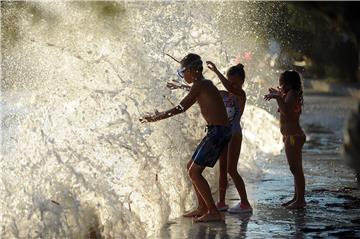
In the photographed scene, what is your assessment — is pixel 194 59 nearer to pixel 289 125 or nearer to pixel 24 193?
pixel 289 125

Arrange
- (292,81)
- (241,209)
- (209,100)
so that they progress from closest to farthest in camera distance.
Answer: (209,100) → (241,209) → (292,81)

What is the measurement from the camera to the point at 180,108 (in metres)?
7.71

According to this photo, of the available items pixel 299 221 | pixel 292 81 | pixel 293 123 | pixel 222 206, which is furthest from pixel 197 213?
pixel 292 81

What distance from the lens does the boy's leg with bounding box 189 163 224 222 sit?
309 inches

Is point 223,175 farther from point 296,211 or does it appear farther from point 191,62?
point 191,62

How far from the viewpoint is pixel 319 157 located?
12.9 meters

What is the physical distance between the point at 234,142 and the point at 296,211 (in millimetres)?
832

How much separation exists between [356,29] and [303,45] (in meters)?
25.0

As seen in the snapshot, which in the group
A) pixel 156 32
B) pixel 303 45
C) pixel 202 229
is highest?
pixel 303 45

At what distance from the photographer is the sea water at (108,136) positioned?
25.9 feet

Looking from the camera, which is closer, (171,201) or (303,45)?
(171,201)

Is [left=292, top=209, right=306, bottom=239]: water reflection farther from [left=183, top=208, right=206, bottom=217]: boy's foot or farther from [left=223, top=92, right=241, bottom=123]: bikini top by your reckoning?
[left=223, top=92, right=241, bottom=123]: bikini top

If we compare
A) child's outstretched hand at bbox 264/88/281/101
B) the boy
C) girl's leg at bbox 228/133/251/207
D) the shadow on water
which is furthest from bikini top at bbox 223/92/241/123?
the shadow on water

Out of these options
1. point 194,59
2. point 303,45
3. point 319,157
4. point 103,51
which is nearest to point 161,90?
point 103,51
